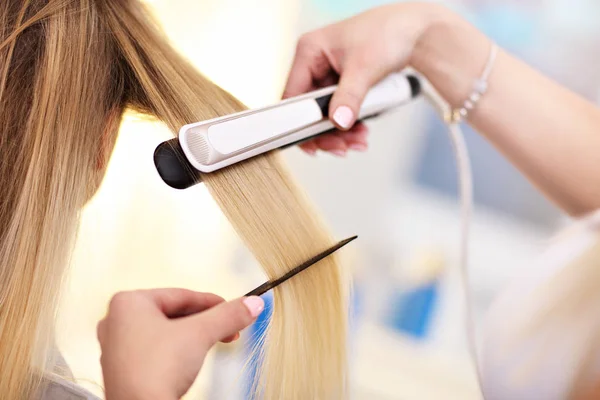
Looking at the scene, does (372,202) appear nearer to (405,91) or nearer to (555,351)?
(405,91)

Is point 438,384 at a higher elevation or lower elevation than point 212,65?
lower

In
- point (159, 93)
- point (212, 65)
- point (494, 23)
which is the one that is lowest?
point (159, 93)

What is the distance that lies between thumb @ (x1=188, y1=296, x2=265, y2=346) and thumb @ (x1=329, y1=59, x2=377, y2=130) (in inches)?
9.3

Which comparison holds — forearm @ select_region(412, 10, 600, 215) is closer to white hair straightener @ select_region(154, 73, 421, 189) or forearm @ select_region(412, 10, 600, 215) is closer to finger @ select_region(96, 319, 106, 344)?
white hair straightener @ select_region(154, 73, 421, 189)

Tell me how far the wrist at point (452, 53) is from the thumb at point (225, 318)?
481mm

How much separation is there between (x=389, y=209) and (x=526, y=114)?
2.19 feet

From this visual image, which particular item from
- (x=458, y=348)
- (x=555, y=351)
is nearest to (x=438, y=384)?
(x=458, y=348)

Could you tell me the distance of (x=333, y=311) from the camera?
63 cm

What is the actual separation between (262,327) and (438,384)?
2.66 ft

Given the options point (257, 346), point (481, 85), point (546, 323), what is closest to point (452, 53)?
point (481, 85)

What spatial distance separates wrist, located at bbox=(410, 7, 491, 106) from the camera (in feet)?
2.64

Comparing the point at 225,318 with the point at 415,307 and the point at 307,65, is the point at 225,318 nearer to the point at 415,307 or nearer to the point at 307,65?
the point at 307,65

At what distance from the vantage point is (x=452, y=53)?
0.82 metres

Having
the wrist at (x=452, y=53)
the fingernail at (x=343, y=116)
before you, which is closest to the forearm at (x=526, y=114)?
the wrist at (x=452, y=53)
